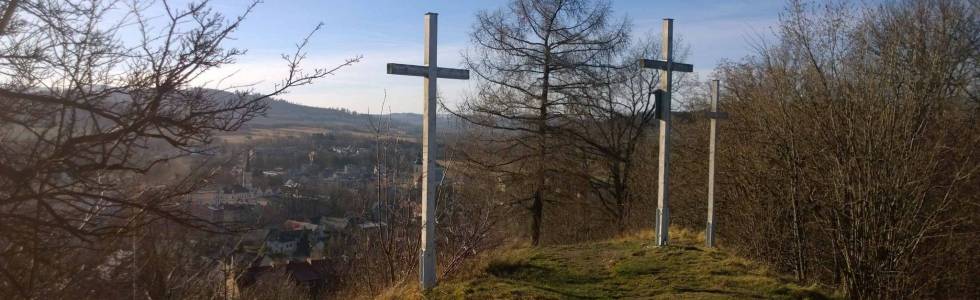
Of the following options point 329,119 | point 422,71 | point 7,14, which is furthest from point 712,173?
point 329,119

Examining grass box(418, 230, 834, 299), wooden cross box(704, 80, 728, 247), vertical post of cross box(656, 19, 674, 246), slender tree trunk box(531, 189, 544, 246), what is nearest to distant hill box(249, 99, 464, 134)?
grass box(418, 230, 834, 299)

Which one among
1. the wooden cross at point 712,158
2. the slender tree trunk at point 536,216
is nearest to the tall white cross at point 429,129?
the wooden cross at point 712,158

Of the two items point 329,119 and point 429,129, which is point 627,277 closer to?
point 429,129

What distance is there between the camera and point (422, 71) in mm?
5473

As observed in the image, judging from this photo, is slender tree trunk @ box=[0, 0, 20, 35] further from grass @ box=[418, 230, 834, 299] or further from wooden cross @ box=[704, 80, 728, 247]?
wooden cross @ box=[704, 80, 728, 247]

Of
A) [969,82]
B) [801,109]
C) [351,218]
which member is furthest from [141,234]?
[969,82]

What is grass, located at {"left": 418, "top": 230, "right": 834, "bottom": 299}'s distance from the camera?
6023mm

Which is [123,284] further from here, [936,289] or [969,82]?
[969,82]

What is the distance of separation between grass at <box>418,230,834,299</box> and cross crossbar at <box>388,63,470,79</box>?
6.33 feet

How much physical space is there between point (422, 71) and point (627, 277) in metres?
3.33

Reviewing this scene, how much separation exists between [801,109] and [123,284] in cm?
784

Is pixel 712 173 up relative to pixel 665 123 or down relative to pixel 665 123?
down

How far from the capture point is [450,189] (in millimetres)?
8195

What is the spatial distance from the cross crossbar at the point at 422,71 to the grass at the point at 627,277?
193 centimetres
